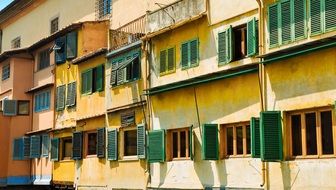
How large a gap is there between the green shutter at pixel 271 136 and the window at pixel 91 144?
11.1m

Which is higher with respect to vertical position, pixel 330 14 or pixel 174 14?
pixel 174 14

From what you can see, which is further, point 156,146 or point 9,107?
point 9,107

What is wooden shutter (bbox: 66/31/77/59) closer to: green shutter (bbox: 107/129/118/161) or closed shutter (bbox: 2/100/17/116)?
green shutter (bbox: 107/129/118/161)

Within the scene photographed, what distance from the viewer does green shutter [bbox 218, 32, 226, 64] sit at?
16500mm

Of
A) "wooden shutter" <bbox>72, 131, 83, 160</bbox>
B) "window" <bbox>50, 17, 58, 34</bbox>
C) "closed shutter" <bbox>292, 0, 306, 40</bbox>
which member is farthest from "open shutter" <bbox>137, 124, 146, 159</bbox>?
"window" <bbox>50, 17, 58, 34</bbox>

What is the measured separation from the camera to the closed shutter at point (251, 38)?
15180mm

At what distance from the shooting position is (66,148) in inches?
1051

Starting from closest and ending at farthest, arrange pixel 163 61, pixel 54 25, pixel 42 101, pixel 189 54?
1. pixel 189 54
2. pixel 163 61
3. pixel 42 101
4. pixel 54 25

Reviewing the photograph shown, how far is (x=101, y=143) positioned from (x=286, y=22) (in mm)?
10983

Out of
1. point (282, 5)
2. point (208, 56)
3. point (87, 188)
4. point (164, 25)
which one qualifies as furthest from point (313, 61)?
point (87, 188)

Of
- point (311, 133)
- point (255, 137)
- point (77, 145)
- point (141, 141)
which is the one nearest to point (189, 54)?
point (141, 141)

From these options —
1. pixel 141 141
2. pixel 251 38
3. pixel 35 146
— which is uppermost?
pixel 251 38

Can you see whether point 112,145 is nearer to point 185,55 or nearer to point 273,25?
point 185,55

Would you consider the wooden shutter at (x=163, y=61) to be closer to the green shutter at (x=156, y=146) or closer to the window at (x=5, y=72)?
the green shutter at (x=156, y=146)
